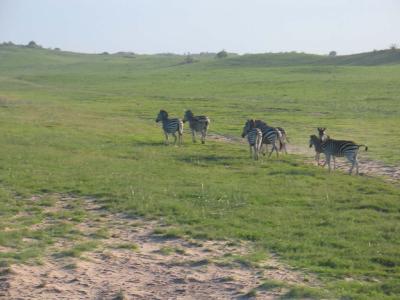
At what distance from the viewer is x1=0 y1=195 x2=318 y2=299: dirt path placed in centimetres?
944

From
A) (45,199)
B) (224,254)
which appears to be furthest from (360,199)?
(45,199)

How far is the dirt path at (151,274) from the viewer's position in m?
9.44

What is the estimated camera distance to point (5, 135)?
2845 cm

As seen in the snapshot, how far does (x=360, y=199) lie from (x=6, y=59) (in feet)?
456

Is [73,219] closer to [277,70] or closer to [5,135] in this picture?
[5,135]

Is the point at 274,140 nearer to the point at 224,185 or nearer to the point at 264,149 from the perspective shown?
the point at 264,149

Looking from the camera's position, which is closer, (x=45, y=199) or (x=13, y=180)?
(x=45, y=199)

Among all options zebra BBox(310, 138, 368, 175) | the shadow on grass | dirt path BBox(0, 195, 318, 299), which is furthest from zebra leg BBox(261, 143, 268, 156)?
dirt path BBox(0, 195, 318, 299)

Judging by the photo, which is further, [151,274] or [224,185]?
[224,185]

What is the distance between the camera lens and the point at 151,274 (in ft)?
33.7

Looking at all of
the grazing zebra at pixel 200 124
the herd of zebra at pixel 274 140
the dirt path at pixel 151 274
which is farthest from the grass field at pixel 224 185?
the grazing zebra at pixel 200 124

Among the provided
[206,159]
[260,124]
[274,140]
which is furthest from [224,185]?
[260,124]

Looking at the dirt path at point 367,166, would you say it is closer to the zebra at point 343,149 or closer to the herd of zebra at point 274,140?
the herd of zebra at point 274,140

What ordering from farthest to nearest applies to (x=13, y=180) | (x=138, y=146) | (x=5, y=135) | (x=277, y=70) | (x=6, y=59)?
(x=6, y=59), (x=277, y=70), (x=5, y=135), (x=138, y=146), (x=13, y=180)
